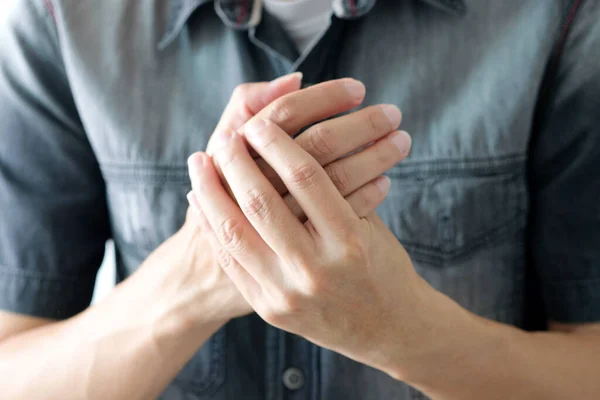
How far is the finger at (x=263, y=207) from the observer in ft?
1.37

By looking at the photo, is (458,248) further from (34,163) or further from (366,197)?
(34,163)

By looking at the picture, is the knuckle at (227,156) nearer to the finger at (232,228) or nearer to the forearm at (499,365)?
the finger at (232,228)

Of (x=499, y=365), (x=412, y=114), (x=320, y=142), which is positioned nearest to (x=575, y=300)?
(x=499, y=365)

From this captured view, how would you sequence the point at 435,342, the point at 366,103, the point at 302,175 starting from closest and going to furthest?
the point at 302,175 < the point at 435,342 < the point at 366,103


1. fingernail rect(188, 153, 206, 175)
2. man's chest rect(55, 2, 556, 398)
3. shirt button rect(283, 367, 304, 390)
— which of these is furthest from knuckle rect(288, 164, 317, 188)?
shirt button rect(283, 367, 304, 390)

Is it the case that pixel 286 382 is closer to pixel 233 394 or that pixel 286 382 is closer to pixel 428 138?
pixel 233 394

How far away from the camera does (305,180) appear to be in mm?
411

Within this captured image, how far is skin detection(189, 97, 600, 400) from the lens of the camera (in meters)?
0.42

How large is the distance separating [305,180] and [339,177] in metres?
0.05

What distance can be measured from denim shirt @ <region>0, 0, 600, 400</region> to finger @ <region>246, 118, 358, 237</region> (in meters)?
0.21

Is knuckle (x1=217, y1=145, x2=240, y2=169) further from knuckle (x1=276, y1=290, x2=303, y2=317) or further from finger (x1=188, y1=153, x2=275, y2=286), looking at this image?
knuckle (x1=276, y1=290, x2=303, y2=317)

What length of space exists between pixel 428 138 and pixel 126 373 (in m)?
0.51

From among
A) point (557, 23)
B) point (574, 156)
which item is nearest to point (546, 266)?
point (574, 156)

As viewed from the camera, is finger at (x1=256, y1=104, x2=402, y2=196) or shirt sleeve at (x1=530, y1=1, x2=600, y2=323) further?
shirt sleeve at (x1=530, y1=1, x2=600, y2=323)
